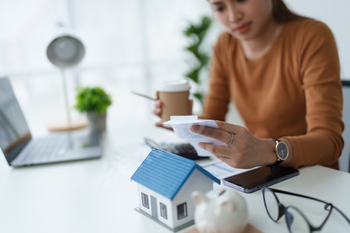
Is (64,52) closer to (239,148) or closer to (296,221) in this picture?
(239,148)

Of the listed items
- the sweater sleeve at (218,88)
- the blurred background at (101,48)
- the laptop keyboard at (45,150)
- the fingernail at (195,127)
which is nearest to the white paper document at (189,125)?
the fingernail at (195,127)

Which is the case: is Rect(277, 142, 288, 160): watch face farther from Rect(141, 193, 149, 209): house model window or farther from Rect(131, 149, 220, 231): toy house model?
Rect(141, 193, 149, 209): house model window

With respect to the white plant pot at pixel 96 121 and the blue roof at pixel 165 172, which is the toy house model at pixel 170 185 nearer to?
the blue roof at pixel 165 172

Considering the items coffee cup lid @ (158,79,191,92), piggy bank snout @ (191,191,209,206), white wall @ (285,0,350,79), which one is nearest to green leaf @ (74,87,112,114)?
coffee cup lid @ (158,79,191,92)

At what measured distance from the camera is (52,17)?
299 cm

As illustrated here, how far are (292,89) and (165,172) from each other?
0.84 m

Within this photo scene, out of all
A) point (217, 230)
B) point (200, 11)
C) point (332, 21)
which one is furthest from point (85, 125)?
point (200, 11)

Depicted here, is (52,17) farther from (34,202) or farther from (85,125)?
(34,202)

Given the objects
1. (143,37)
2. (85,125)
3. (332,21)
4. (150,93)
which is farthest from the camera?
(150,93)

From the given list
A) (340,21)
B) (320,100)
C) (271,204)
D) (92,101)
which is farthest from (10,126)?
(340,21)

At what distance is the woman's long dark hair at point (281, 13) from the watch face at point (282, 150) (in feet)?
2.21

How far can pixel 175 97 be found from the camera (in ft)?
3.24

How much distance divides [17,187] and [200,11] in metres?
3.08

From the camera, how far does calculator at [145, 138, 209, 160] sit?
0.95 m
